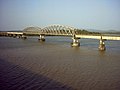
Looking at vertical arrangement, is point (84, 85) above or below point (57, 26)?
below

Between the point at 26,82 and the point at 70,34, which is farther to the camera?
the point at 70,34

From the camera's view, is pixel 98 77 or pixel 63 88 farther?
pixel 98 77

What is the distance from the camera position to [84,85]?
62.3 feet

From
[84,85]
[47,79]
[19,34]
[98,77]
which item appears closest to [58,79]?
[47,79]

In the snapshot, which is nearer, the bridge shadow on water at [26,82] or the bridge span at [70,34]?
the bridge shadow on water at [26,82]

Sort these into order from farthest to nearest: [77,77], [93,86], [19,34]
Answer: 1. [19,34]
2. [77,77]
3. [93,86]

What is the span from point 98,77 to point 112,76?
1842 millimetres

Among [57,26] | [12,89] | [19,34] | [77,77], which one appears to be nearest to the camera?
[12,89]

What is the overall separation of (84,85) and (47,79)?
155 inches

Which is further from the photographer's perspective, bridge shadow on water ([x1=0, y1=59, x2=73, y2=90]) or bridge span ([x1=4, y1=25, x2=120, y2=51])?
bridge span ([x1=4, y1=25, x2=120, y2=51])

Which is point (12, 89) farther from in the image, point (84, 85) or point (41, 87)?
point (84, 85)

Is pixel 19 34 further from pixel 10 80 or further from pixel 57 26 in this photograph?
pixel 10 80

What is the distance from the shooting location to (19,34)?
5625 inches

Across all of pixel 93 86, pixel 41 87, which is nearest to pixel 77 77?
pixel 93 86
